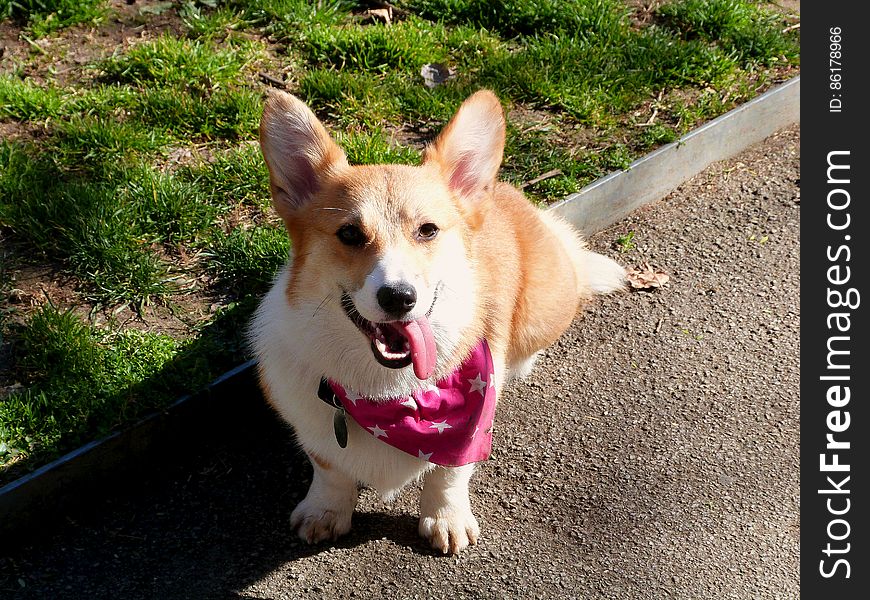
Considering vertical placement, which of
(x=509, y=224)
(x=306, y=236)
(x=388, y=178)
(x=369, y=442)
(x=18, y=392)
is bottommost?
(x=18, y=392)

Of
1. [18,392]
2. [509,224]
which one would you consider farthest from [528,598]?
[18,392]

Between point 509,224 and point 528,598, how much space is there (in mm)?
1437

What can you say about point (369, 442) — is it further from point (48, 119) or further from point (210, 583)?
point (48, 119)

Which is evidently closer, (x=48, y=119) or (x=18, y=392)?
(x=18, y=392)

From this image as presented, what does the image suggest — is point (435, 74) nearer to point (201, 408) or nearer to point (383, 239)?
point (201, 408)

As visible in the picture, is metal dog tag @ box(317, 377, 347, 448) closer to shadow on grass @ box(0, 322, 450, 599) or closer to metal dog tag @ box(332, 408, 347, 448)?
metal dog tag @ box(332, 408, 347, 448)

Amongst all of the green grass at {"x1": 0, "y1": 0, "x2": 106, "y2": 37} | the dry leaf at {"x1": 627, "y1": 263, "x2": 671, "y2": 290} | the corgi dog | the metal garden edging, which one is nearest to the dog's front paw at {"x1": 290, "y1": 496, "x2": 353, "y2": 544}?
the corgi dog

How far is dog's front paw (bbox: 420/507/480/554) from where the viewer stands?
3064 millimetres

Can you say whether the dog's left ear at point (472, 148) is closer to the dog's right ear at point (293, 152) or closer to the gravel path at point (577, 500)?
the dog's right ear at point (293, 152)

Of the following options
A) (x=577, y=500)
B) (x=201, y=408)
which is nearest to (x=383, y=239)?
(x=201, y=408)

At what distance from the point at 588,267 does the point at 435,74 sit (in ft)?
5.79

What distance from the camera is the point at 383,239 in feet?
8.43

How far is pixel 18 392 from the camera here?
10.8 feet

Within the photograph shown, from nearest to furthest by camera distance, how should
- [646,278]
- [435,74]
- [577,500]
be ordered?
[577,500] < [646,278] < [435,74]
